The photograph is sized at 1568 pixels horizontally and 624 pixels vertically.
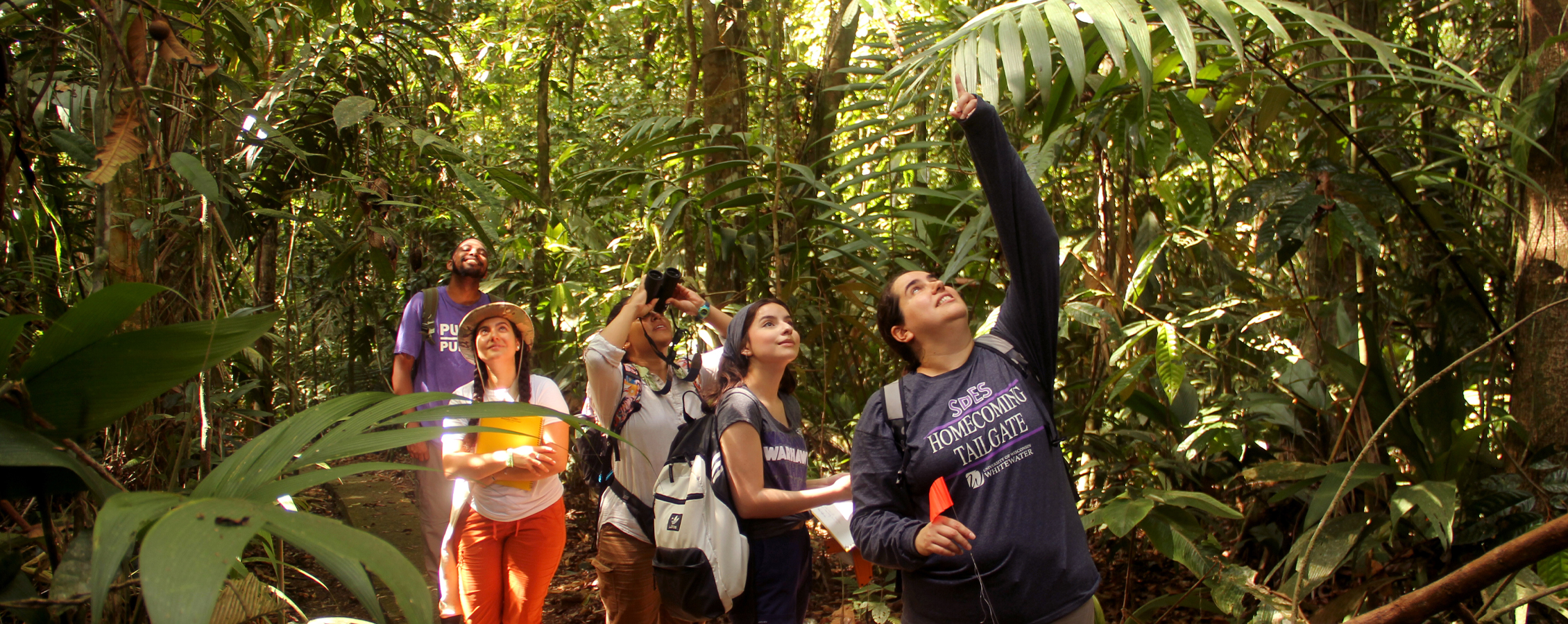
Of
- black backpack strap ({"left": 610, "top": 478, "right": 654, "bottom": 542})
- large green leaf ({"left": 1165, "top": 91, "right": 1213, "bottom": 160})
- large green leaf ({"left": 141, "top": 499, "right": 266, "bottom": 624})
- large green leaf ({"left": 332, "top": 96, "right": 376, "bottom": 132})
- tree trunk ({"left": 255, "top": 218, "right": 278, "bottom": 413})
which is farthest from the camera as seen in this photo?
tree trunk ({"left": 255, "top": 218, "right": 278, "bottom": 413})

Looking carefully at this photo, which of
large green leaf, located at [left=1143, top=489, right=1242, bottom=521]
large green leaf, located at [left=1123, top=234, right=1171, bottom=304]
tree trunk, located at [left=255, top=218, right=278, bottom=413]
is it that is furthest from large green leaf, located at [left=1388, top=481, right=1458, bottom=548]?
tree trunk, located at [left=255, top=218, right=278, bottom=413]

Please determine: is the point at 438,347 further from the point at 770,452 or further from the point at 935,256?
the point at 935,256

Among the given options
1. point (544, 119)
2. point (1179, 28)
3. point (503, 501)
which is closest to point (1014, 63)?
point (1179, 28)

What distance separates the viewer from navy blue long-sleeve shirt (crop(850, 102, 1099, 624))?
162 centimetres

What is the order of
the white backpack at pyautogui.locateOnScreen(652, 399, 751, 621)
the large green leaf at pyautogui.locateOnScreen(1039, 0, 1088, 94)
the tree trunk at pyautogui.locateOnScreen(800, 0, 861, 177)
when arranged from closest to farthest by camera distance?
the large green leaf at pyautogui.locateOnScreen(1039, 0, 1088, 94) → the white backpack at pyautogui.locateOnScreen(652, 399, 751, 621) → the tree trunk at pyautogui.locateOnScreen(800, 0, 861, 177)

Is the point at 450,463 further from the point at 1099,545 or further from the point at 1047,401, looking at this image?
the point at 1099,545

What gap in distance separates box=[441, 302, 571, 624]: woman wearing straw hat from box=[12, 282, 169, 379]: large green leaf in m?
1.80

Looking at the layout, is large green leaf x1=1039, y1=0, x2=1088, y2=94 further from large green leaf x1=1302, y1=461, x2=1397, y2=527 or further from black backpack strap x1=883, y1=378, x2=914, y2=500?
large green leaf x1=1302, y1=461, x2=1397, y2=527

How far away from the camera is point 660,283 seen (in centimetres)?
253

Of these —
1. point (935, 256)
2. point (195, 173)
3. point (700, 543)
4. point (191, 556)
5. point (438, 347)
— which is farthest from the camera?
point (438, 347)

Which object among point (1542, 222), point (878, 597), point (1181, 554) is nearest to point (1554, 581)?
point (1181, 554)

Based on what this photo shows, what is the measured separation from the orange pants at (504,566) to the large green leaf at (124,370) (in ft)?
6.45

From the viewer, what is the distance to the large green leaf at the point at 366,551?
530 mm

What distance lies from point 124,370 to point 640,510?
72.4 inches
